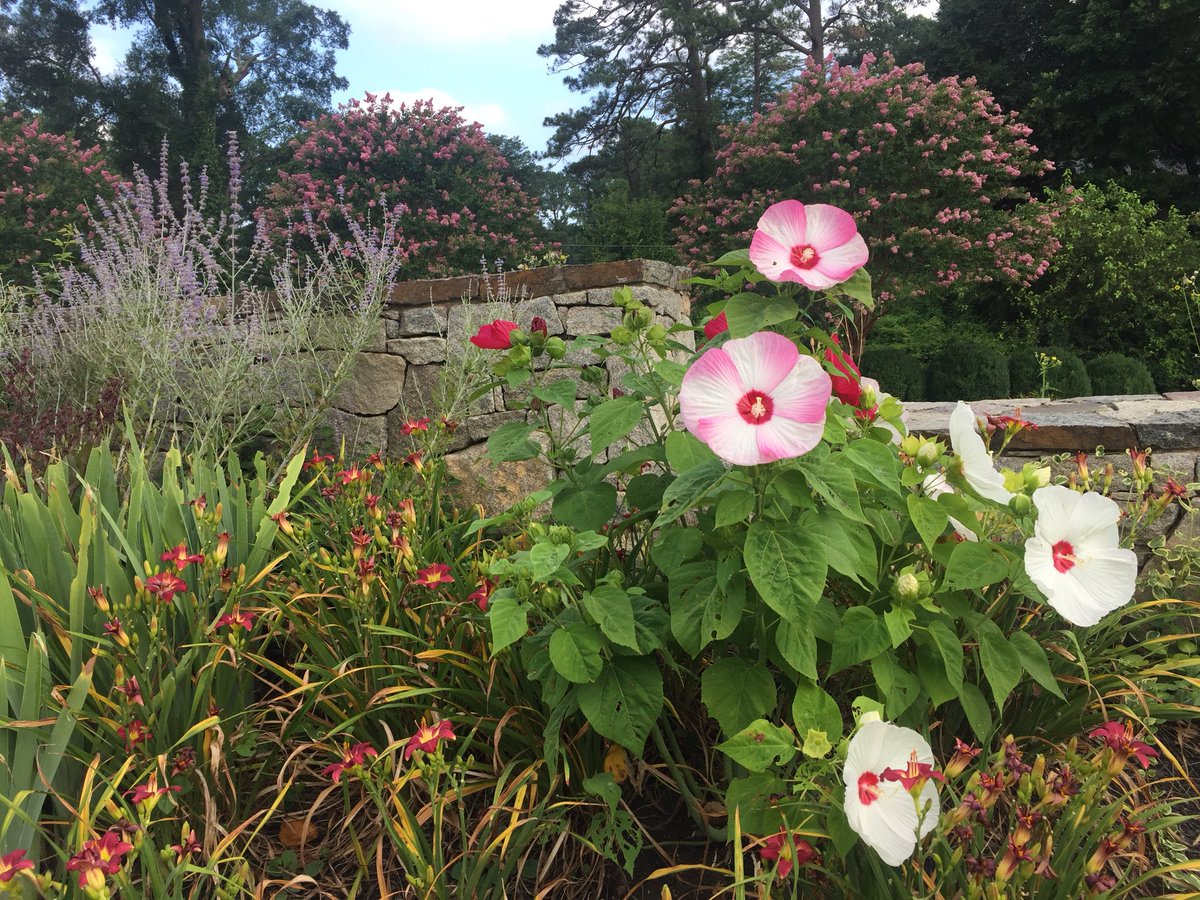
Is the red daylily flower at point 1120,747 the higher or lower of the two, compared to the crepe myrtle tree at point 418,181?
lower

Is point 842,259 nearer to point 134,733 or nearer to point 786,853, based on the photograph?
point 786,853

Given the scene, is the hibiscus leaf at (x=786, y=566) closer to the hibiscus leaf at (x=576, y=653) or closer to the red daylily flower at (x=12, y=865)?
the hibiscus leaf at (x=576, y=653)

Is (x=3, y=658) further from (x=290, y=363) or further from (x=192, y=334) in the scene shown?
→ (x=290, y=363)

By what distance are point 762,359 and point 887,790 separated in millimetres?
564

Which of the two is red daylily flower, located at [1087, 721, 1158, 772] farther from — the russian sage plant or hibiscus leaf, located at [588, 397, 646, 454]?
the russian sage plant

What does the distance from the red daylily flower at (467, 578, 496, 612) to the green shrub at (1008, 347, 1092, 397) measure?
766 cm

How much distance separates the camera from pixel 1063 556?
3.77 ft

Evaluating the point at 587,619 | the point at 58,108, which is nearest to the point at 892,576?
the point at 587,619

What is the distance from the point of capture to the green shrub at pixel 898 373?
8.97 metres

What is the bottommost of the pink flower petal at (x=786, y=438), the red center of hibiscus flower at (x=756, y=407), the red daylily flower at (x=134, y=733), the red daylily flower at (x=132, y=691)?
the red daylily flower at (x=134, y=733)

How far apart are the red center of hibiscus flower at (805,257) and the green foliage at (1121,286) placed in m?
10.4

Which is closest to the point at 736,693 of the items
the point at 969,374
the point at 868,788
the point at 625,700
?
the point at 625,700

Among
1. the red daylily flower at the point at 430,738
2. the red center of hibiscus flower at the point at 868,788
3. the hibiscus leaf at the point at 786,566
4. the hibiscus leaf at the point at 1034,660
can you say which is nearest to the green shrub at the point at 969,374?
the hibiscus leaf at the point at 1034,660

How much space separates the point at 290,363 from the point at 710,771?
3206 millimetres
